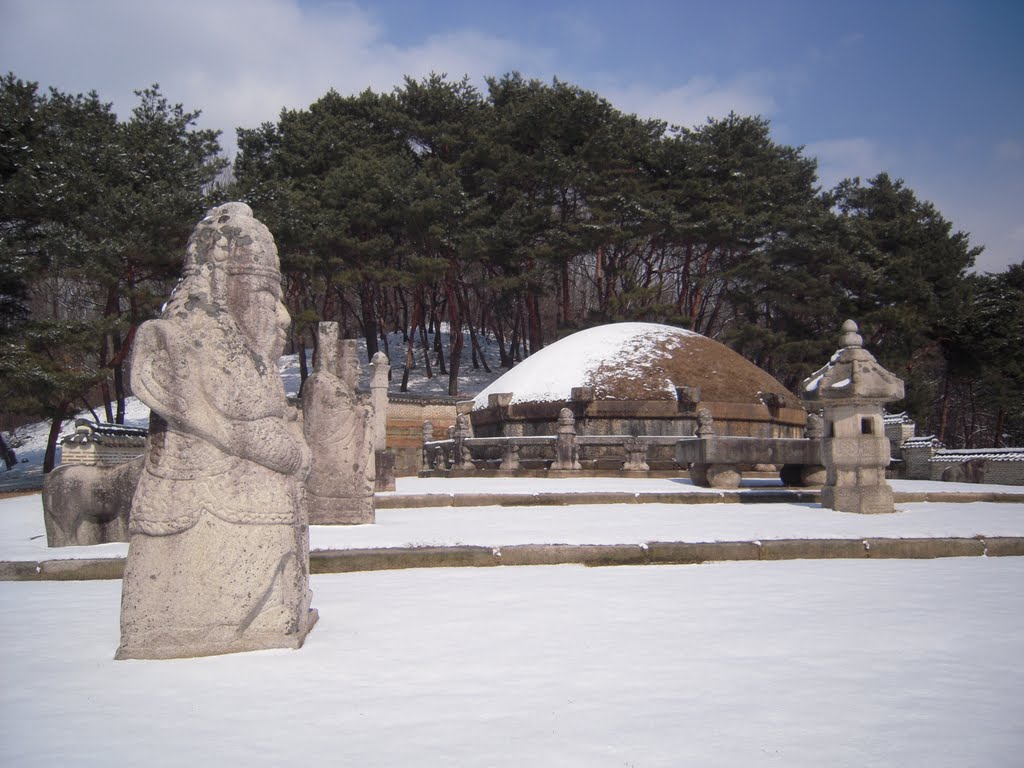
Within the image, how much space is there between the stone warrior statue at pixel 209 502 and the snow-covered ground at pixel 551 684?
174 mm

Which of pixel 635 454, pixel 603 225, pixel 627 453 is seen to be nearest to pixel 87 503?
pixel 635 454

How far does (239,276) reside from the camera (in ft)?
13.3

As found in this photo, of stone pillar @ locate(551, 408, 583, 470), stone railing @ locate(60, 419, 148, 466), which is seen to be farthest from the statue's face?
stone pillar @ locate(551, 408, 583, 470)

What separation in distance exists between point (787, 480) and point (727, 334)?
22114 millimetres

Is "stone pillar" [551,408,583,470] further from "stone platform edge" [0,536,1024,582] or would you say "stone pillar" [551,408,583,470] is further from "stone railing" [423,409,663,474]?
"stone platform edge" [0,536,1024,582]

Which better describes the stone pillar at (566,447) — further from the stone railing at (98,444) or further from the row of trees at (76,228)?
the row of trees at (76,228)

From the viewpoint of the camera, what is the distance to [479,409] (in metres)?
24.9

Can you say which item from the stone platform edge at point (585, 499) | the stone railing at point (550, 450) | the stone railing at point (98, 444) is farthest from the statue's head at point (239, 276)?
the stone railing at point (550, 450)

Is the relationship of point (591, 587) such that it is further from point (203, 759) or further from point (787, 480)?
point (787, 480)

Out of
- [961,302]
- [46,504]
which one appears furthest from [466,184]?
[46,504]

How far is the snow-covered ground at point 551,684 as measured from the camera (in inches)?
A: 104

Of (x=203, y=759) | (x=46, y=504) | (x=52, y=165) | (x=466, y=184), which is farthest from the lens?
(x=466, y=184)

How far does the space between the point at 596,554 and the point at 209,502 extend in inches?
144

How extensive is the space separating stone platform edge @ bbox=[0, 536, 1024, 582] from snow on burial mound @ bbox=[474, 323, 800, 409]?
14639 mm
